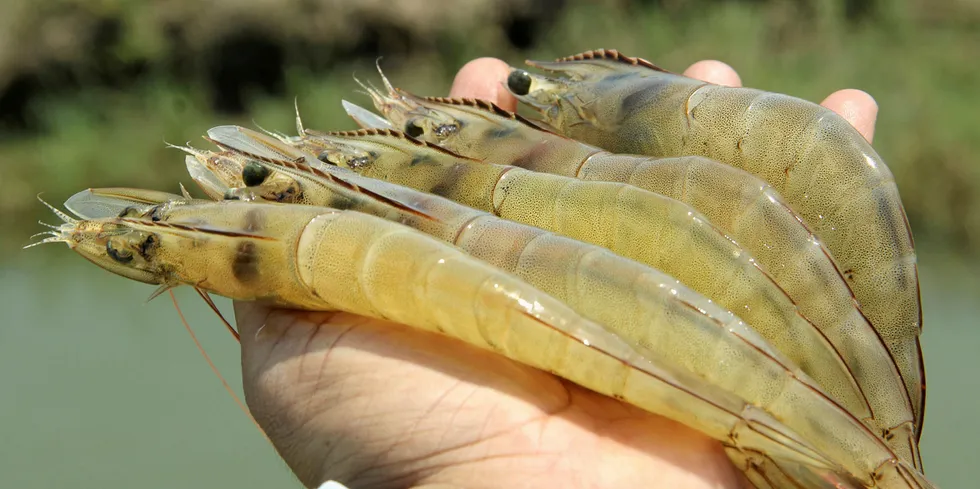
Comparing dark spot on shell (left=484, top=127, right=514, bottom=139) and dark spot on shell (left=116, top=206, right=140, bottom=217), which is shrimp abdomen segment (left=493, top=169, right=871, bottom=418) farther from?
dark spot on shell (left=116, top=206, right=140, bottom=217)

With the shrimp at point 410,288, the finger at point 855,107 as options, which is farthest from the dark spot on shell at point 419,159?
the finger at point 855,107

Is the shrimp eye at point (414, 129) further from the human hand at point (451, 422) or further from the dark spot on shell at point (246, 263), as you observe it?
the human hand at point (451, 422)

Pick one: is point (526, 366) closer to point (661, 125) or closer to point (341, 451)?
point (341, 451)

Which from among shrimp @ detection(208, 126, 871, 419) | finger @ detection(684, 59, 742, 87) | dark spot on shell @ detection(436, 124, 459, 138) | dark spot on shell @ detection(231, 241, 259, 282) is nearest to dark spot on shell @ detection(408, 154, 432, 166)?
shrimp @ detection(208, 126, 871, 419)

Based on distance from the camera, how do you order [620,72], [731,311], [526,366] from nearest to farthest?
[526,366]
[731,311]
[620,72]

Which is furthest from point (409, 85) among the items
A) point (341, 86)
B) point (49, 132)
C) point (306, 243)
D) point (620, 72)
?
point (306, 243)

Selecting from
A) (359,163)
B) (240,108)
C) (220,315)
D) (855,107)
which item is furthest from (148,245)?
(240,108)
